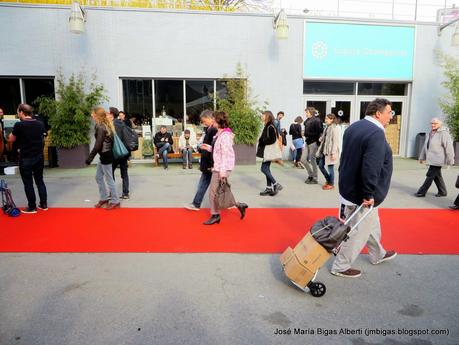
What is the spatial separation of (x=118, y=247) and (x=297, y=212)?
3158mm

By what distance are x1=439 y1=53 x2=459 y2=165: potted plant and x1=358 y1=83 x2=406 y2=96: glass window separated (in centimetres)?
139

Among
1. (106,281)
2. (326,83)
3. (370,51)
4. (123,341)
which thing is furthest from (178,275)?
(370,51)

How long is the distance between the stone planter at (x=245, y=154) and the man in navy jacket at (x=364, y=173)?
8167 mm

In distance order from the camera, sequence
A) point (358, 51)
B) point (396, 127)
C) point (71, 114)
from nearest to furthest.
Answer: point (71, 114), point (358, 51), point (396, 127)

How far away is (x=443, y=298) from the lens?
3.53 metres

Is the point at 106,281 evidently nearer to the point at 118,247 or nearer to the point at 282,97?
the point at 118,247

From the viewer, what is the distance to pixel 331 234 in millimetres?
3348

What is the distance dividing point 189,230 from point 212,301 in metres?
2.11

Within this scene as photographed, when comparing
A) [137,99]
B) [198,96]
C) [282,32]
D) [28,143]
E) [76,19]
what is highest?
[76,19]

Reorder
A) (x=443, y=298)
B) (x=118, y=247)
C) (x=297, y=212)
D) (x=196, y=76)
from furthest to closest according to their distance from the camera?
1. (x=196, y=76)
2. (x=297, y=212)
3. (x=118, y=247)
4. (x=443, y=298)

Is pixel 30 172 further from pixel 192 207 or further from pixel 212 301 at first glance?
pixel 212 301

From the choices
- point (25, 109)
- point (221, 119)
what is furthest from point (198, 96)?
point (221, 119)

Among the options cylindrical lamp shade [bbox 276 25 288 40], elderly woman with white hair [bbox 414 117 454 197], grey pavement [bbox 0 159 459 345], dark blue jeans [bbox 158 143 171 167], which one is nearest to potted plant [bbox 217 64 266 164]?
cylindrical lamp shade [bbox 276 25 288 40]

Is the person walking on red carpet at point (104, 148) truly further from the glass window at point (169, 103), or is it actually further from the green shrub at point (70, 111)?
the glass window at point (169, 103)
